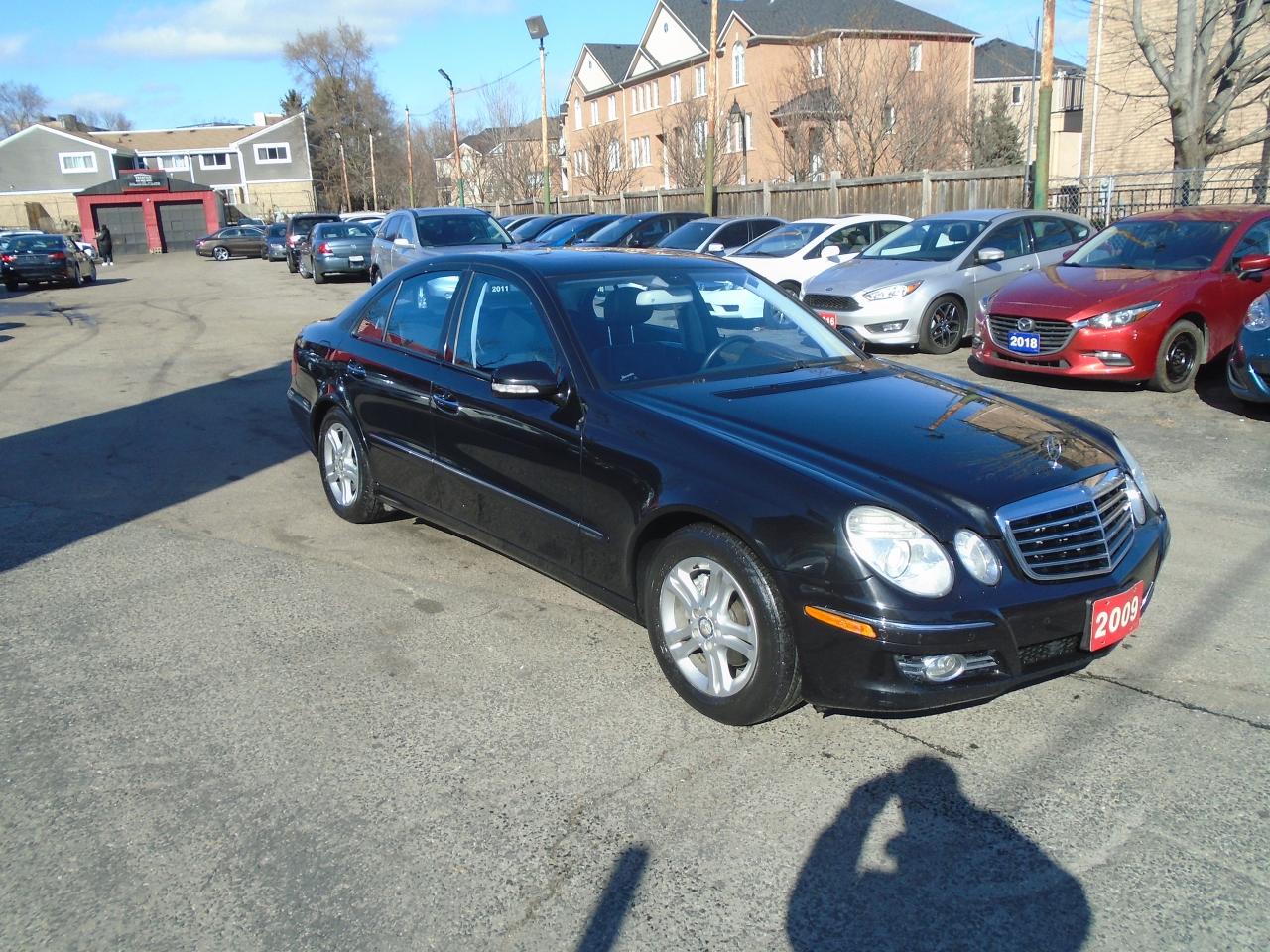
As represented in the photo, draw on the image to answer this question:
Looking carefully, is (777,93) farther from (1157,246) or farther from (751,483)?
(751,483)

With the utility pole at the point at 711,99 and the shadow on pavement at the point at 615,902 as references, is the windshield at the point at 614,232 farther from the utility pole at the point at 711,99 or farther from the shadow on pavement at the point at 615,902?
the shadow on pavement at the point at 615,902

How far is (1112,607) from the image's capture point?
340 centimetres

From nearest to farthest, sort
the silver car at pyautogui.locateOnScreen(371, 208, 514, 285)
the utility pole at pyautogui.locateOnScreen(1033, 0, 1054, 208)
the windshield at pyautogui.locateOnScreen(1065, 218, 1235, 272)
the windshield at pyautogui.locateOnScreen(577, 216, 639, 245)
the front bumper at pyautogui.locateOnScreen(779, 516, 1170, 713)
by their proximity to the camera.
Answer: the front bumper at pyautogui.locateOnScreen(779, 516, 1170, 713), the windshield at pyautogui.locateOnScreen(1065, 218, 1235, 272), the utility pole at pyautogui.locateOnScreen(1033, 0, 1054, 208), the silver car at pyautogui.locateOnScreen(371, 208, 514, 285), the windshield at pyautogui.locateOnScreen(577, 216, 639, 245)

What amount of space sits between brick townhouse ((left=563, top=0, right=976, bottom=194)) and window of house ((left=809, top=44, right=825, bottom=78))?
0.17ft

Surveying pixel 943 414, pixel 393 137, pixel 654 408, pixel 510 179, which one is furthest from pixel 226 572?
pixel 393 137

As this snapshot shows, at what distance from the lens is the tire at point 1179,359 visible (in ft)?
29.0

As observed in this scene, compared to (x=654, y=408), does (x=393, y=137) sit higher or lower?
higher

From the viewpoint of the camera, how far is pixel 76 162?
71.4m

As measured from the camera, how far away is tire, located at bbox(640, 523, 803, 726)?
3342 mm

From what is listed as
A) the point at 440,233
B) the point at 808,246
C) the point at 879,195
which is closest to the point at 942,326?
the point at 808,246

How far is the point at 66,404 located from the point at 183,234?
169 feet

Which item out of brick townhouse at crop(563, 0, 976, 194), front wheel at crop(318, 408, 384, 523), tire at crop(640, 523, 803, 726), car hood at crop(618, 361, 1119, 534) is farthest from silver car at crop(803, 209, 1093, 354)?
brick townhouse at crop(563, 0, 976, 194)

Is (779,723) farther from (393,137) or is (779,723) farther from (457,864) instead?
(393,137)

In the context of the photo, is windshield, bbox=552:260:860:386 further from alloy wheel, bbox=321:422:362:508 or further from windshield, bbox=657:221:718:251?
windshield, bbox=657:221:718:251
